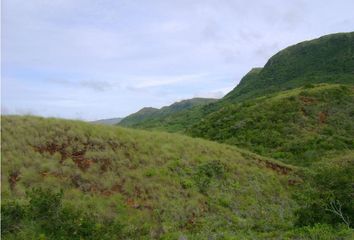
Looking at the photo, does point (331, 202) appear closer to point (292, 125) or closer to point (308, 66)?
point (292, 125)

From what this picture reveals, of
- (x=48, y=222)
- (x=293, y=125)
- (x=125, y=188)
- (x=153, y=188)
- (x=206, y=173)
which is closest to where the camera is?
(x=48, y=222)

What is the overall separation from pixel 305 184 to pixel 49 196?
16.2 meters

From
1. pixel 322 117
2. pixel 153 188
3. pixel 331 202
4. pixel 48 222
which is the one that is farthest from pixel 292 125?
→ pixel 48 222

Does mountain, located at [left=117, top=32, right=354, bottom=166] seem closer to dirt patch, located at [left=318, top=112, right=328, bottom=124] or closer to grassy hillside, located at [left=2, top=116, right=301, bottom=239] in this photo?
dirt patch, located at [left=318, top=112, right=328, bottom=124]

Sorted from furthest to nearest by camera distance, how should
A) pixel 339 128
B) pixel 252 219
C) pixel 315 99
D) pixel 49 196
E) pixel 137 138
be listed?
pixel 315 99 → pixel 339 128 → pixel 137 138 → pixel 252 219 → pixel 49 196

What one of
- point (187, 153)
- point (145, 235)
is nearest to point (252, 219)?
point (145, 235)

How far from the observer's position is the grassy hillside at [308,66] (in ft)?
259

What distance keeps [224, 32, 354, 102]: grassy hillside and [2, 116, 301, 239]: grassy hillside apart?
5473cm

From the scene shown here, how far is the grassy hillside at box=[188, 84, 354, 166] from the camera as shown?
106 feet

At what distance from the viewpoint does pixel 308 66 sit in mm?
92562

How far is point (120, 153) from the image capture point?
64.5 ft

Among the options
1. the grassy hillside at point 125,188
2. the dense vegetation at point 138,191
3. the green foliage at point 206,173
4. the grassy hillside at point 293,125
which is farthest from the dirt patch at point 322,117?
the green foliage at point 206,173

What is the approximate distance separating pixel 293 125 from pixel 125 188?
2367 centimetres

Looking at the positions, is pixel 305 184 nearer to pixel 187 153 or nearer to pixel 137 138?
pixel 187 153
